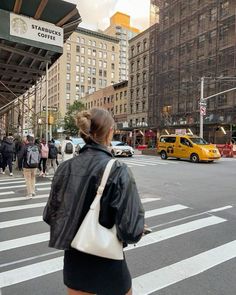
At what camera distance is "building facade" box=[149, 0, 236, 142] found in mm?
38438

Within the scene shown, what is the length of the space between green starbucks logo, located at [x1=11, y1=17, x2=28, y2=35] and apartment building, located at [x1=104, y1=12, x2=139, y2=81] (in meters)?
129

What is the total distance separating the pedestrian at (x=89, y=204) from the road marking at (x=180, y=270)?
1737 millimetres

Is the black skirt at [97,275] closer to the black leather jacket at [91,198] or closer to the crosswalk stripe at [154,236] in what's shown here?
the black leather jacket at [91,198]

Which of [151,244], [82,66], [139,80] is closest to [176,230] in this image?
[151,244]

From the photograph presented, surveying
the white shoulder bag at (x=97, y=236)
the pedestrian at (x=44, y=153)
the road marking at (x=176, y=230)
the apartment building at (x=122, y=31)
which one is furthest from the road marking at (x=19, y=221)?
the apartment building at (x=122, y=31)

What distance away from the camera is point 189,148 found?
23.0 m

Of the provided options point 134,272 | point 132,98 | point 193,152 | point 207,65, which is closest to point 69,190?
point 134,272

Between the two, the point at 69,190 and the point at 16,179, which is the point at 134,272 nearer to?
the point at 69,190

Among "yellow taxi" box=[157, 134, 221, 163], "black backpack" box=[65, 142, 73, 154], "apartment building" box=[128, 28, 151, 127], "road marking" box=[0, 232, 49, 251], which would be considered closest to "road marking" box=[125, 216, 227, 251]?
"road marking" box=[0, 232, 49, 251]

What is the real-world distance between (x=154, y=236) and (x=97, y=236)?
12.9 ft

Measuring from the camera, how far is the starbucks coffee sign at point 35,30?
444 inches

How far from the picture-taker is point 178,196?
9711 mm

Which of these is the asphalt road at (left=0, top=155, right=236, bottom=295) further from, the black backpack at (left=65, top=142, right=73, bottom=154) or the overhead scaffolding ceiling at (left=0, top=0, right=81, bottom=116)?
the overhead scaffolding ceiling at (left=0, top=0, right=81, bottom=116)

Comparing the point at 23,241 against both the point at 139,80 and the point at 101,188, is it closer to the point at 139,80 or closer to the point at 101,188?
the point at 101,188
